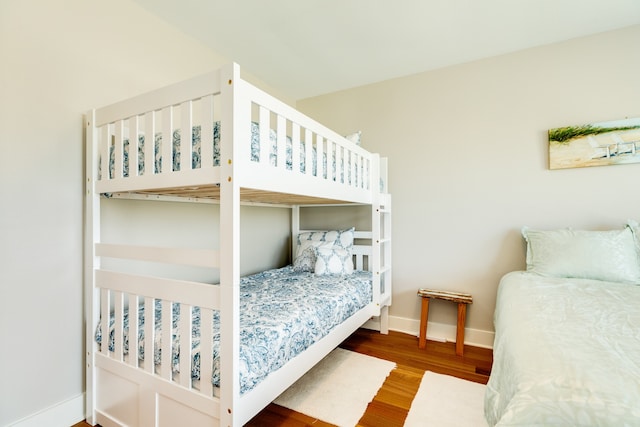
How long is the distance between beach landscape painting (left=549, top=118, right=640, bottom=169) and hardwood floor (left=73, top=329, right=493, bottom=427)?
163cm

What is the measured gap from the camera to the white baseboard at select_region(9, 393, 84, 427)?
4.67ft

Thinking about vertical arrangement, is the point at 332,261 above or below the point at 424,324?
above

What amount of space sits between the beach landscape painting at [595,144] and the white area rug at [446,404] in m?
1.77

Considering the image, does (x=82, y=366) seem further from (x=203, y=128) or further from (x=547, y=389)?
(x=547, y=389)

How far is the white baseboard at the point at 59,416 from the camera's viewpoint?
1425mm

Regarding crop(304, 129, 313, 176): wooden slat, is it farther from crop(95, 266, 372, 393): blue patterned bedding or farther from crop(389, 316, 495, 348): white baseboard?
crop(389, 316, 495, 348): white baseboard

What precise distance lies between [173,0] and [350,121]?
71.9 inches

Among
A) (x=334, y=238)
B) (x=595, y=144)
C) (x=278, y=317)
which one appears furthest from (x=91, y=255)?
(x=595, y=144)

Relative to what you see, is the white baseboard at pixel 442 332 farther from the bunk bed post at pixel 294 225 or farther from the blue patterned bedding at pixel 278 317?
the bunk bed post at pixel 294 225

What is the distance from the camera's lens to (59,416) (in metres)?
1.52

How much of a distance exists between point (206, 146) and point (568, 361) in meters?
1.39

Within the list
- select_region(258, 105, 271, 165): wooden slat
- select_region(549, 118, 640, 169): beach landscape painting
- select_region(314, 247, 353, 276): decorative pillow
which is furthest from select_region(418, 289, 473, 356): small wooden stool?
select_region(258, 105, 271, 165): wooden slat

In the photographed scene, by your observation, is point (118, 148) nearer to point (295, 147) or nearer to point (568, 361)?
point (295, 147)

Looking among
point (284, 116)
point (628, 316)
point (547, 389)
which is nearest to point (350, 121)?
point (284, 116)
